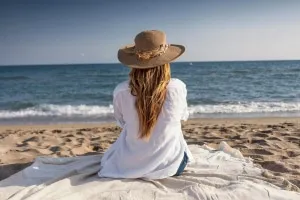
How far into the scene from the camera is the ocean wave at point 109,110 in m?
10.6

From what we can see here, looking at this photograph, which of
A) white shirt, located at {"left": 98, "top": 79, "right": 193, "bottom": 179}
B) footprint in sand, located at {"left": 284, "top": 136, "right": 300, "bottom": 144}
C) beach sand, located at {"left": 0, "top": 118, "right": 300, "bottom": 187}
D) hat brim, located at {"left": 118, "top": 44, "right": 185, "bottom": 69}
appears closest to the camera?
hat brim, located at {"left": 118, "top": 44, "right": 185, "bottom": 69}

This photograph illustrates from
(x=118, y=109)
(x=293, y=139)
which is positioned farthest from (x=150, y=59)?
(x=293, y=139)

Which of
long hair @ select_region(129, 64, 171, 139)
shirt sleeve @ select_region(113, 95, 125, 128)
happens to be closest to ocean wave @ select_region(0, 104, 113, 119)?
shirt sleeve @ select_region(113, 95, 125, 128)

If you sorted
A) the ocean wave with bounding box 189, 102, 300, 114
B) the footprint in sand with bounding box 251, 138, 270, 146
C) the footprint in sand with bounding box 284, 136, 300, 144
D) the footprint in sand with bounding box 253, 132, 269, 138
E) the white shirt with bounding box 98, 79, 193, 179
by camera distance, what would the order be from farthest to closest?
the ocean wave with bounding box 189, 102, 300, 114 < the footprint in sand with bounding box 253, 132, 269, 138 < the footprint in sand with bounding box 284, 136, 300, 144 < the footprint in sand with bounding box 251, 138, 270, 146 < the white shirt with bounding box 98, 79, 193, 179

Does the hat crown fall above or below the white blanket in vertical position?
above

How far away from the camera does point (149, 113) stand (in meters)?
2.97

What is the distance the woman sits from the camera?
2.95 metres

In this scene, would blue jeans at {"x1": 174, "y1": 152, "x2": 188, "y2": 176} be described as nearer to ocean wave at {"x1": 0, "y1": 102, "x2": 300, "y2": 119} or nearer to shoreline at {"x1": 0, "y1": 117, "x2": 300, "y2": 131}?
shoreline at {"x1": 0, "y1": 117, "x2": 300, "y2": 131}

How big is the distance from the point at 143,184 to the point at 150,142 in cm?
34

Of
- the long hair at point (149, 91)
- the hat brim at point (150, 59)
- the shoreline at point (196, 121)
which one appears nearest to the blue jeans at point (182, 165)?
the long hair at point (149, 91)

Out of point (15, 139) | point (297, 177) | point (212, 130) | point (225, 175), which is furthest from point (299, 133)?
point (15, 139)

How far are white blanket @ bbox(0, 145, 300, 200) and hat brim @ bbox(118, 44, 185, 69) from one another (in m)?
0.94

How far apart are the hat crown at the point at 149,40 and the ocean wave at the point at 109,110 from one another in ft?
24.2

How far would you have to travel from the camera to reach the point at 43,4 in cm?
3167
